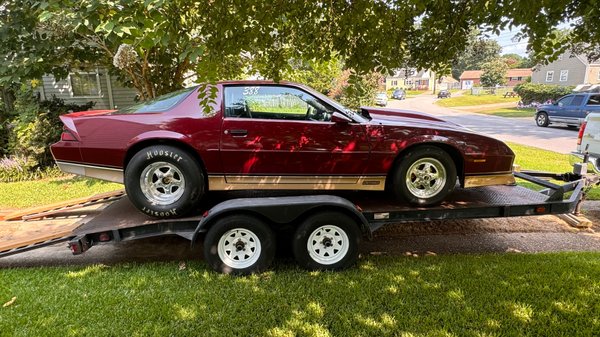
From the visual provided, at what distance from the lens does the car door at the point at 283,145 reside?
4.04m

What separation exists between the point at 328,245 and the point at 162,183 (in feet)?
5.94

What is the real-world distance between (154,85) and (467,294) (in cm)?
818

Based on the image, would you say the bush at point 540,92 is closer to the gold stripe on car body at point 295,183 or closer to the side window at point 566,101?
the side window at point 566,101

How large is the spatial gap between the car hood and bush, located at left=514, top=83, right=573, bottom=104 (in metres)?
32.4

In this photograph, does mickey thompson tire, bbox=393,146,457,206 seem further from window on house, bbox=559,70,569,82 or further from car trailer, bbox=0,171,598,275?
window on house, bbox=559,70,569,82

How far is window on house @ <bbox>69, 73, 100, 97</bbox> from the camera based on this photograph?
1216 cm

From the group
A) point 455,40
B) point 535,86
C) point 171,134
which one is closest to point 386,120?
point 455,40

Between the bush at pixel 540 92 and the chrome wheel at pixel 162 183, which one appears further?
the bush at pixel 540 92

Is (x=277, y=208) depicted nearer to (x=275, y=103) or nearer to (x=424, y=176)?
(x=275, y=103)

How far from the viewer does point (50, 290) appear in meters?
3.61

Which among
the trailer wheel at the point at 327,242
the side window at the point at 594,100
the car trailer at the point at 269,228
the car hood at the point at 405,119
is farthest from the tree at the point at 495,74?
the trailer wheel at the point at 327,242

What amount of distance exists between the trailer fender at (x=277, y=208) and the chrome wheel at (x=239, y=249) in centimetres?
22

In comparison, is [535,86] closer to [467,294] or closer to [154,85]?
[154,85]

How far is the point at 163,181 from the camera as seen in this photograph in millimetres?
4027
